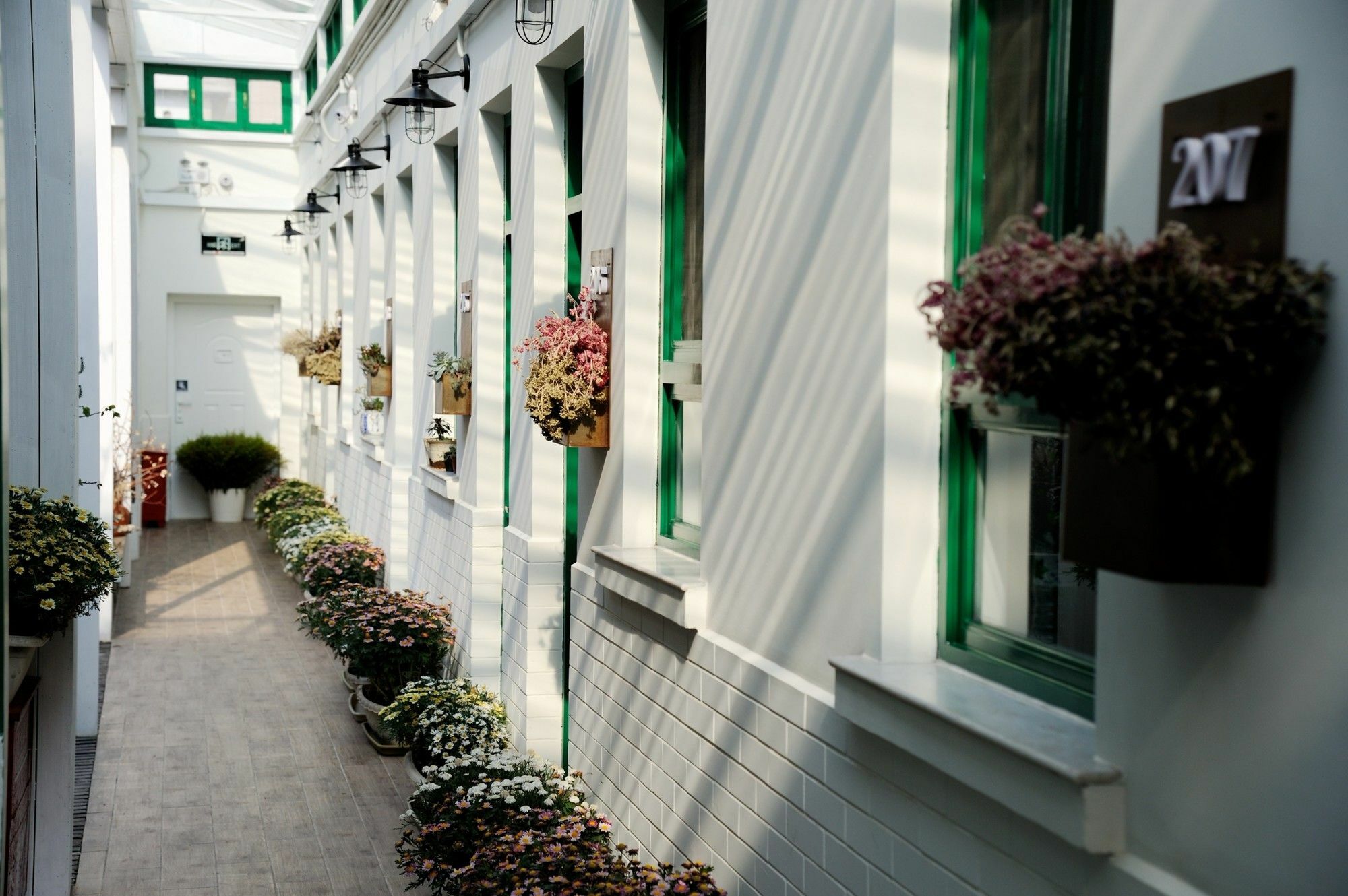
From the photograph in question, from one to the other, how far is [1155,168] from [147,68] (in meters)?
17.4

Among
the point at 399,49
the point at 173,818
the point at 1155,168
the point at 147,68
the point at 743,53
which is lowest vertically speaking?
the point at 173,818

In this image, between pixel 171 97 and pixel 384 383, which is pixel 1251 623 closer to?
pixel 384 383

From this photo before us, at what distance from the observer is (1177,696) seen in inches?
84.4

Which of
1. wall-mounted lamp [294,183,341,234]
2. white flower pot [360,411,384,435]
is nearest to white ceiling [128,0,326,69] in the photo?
wall-mounted lamp [294,183,341,234]

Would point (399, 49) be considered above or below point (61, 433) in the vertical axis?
above

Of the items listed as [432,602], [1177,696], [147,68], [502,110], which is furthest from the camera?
[147,68]

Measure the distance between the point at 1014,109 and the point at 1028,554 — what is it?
0.93m

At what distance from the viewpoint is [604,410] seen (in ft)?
17.5

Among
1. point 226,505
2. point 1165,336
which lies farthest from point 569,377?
point 226,505

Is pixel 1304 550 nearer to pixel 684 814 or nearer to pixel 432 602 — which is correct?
pixel 684 814

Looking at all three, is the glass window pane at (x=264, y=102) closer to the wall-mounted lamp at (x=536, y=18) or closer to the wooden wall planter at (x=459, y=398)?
the wooden wall planter at (x=459, y=398)

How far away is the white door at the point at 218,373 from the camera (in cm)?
1770

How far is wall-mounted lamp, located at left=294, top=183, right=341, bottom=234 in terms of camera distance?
13.1 meters

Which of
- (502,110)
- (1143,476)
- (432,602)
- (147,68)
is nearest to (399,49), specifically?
(502,110)
